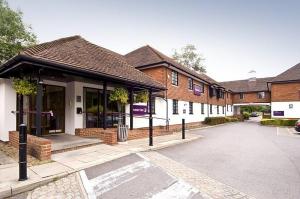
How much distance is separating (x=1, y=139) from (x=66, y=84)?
4.04 metres

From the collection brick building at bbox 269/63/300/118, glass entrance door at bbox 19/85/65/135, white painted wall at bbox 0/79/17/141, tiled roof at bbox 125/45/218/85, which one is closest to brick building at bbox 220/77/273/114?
brick building at bbox 269/63/300/118

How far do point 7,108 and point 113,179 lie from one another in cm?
736

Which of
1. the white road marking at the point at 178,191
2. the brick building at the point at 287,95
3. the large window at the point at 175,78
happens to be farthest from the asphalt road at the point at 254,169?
the brick building at the point at 287,95

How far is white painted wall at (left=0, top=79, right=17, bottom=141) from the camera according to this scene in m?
10.4

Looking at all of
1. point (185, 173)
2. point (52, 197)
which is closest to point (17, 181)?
point (52, 197)

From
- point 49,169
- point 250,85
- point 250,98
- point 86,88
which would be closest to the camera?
point 49,169

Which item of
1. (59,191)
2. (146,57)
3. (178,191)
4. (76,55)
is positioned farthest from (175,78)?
(59,191)

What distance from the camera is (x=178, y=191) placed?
207 inches

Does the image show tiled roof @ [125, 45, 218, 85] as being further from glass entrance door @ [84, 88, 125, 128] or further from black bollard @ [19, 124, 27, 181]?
black bollard @ [19, 124, 27, 181]

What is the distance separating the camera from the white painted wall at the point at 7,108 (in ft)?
34.0

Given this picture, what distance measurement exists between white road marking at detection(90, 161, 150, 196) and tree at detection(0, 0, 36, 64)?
23570 millimetres

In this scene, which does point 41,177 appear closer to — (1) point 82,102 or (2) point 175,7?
(1) point 82,102

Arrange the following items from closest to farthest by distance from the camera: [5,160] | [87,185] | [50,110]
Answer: [87,185], [5,160], [50,110]

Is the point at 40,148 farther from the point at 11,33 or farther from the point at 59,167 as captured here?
the point at 11,33
